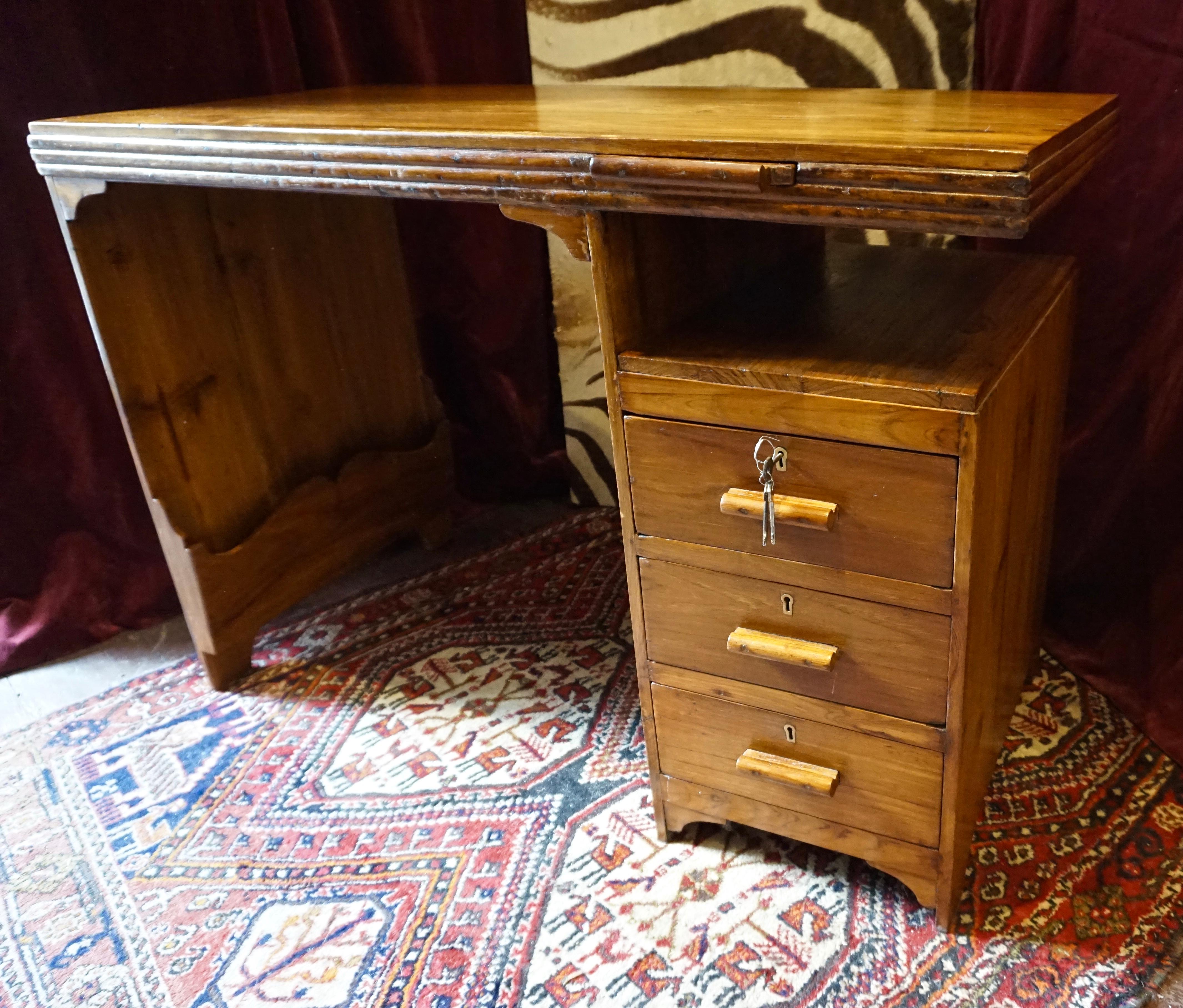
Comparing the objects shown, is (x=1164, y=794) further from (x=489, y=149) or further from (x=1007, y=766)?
(x=489, y=149)

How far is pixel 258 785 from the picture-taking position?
147 centimetres

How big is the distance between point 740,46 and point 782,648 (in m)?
1.00

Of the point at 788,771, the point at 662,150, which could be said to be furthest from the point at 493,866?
the point at 662,150

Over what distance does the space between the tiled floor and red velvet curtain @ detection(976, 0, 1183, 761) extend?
1.04 m

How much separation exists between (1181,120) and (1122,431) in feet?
1.38

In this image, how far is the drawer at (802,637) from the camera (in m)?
1.00

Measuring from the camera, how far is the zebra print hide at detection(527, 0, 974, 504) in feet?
4.61

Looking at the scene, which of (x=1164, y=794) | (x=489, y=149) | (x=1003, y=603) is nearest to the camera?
(x=489, y=149)

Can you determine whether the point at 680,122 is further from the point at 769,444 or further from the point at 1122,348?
the point at 1122,348

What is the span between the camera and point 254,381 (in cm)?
169

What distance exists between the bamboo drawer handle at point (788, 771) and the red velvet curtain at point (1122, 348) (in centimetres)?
58

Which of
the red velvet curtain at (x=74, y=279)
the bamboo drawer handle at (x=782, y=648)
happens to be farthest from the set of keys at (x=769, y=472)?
the red velvet curtain at (x=74, y=279)

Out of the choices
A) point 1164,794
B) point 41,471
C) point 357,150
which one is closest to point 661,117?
point 357,150

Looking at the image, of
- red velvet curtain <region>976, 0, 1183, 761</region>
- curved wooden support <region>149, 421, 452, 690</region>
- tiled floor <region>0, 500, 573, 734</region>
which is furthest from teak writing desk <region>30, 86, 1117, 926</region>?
tiled floor <region>0, 500, 573, 734</region>
